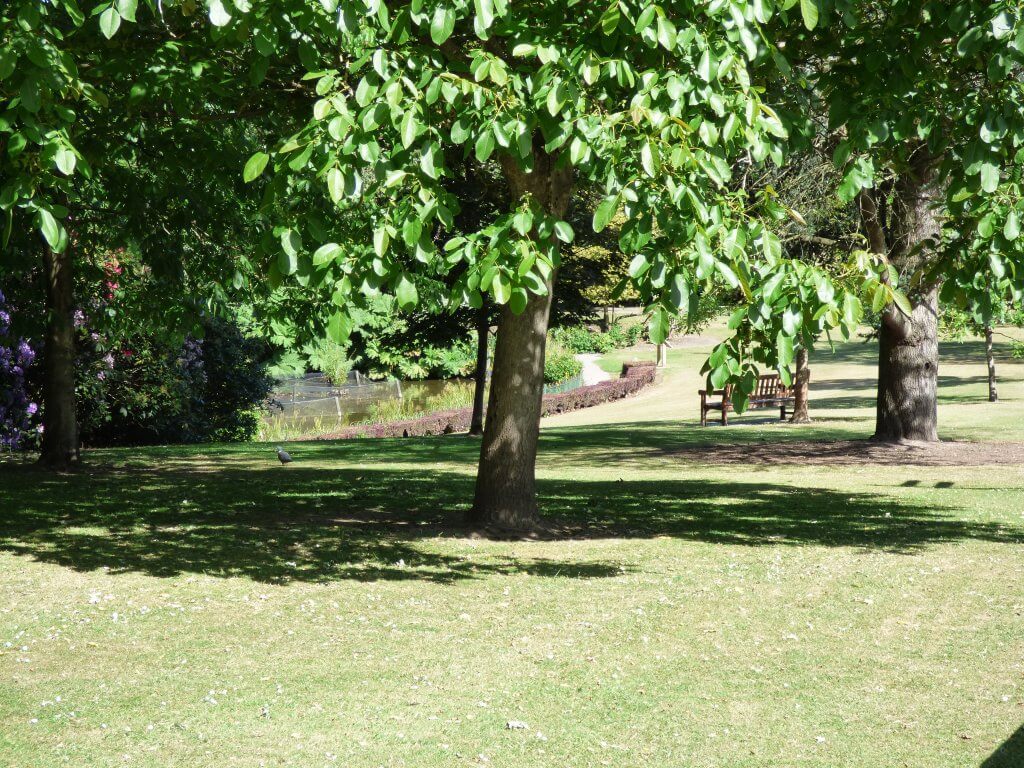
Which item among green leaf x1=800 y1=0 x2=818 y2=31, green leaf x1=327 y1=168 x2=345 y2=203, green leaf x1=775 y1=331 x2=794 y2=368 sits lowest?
green leaf x1=775 y1=331 x2=794 y2=368

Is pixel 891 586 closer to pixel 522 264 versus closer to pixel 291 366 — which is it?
pixel 522 264

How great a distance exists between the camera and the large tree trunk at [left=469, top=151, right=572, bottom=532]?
8953mm

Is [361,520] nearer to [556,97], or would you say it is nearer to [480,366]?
[556,97]

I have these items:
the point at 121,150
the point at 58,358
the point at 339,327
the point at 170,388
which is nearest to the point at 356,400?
the point at 170,388

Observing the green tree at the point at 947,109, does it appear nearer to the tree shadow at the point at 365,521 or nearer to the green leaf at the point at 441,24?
the green leaf at the point at 441,24

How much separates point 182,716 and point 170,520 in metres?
5.40

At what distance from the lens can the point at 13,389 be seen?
52.2ft

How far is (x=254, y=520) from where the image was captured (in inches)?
398

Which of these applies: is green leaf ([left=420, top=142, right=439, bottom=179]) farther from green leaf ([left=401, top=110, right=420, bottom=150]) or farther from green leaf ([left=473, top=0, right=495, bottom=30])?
green leaf ([left=473, top=0, right=495, bottom=30])

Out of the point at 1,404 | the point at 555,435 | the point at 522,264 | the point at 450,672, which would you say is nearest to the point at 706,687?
the point at 450,672

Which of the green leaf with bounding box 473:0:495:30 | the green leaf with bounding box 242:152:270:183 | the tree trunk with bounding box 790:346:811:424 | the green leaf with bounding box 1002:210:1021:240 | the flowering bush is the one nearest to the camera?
the green leaf with bounding box 473:0:495:30

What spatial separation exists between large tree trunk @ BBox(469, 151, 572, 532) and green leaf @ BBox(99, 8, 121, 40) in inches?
160

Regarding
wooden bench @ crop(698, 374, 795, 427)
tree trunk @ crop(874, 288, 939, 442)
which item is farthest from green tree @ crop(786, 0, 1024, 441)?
wooden bench @ crop(698, 374, 795, 427)

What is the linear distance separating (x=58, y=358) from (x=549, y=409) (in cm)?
1893
